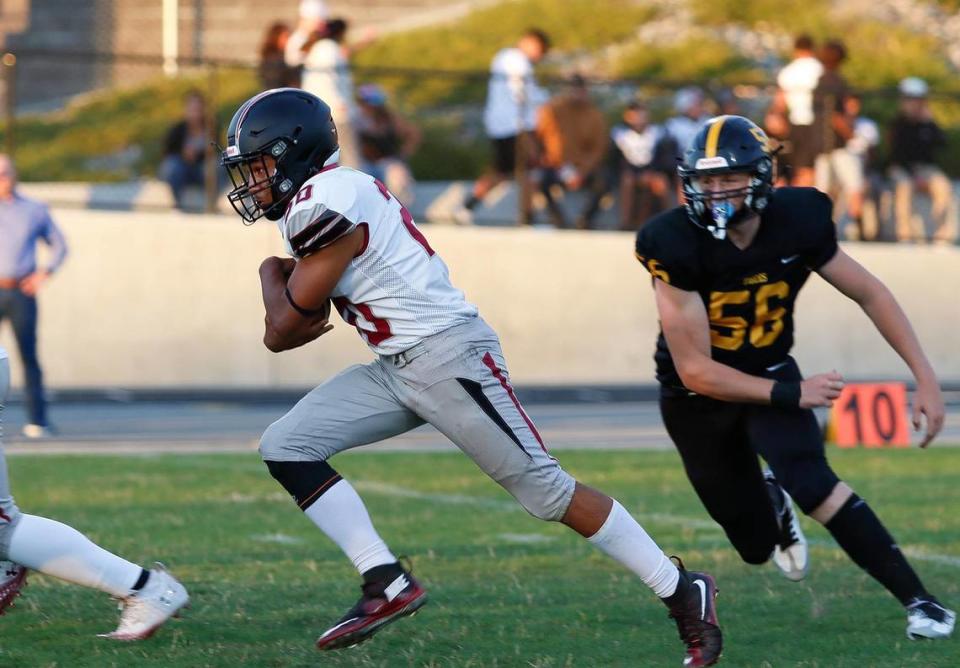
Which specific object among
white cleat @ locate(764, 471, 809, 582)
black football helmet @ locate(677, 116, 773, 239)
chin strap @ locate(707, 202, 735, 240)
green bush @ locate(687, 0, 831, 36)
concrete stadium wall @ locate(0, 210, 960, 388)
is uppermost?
green bush @ locate(687, 0, 831, 36)

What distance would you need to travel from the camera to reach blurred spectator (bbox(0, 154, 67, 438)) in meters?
11.6

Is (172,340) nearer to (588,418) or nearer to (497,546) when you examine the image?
(588,418)

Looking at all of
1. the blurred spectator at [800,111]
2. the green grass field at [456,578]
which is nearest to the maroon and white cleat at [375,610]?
the green grass field at [456,578]

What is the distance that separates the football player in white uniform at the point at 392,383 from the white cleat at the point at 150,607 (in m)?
0.49

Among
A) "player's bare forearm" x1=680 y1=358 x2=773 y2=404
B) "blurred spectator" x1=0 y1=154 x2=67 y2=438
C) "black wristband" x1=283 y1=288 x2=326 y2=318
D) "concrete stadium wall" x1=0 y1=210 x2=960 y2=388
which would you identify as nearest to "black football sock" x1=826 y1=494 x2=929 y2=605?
"player's bare forearm" x1=680 y1=358 x2=773 y2=404

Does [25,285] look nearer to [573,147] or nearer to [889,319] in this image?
[573,147]

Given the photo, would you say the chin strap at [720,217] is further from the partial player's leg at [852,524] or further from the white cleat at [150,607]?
the white cleat at [150,607]

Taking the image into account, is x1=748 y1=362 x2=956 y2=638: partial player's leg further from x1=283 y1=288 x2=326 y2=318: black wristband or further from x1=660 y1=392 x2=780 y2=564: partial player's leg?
x1=283 y1=288 x2=326 y2=318: black wristband

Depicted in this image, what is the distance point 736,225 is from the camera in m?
5.13

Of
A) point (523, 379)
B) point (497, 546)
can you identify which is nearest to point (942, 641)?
point (497, 546)

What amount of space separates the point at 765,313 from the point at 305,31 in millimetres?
10743

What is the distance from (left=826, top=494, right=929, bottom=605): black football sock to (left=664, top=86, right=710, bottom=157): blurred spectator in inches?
441

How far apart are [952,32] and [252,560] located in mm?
19322

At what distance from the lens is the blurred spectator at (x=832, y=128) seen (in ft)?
53.7
